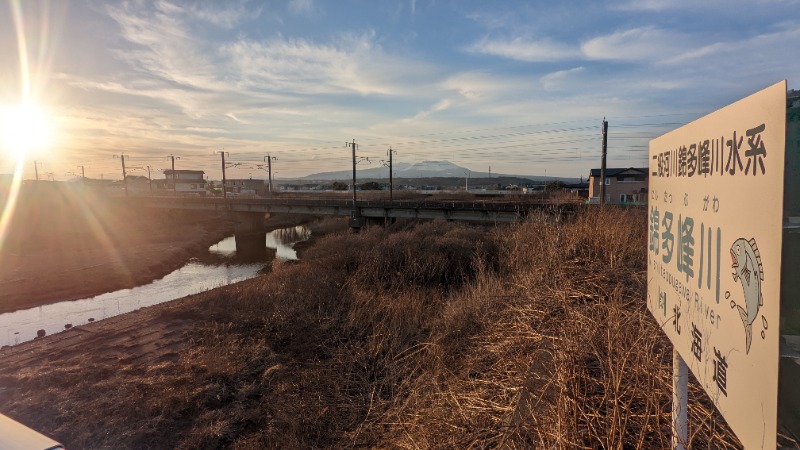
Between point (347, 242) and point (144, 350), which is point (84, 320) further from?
point (347, 242)

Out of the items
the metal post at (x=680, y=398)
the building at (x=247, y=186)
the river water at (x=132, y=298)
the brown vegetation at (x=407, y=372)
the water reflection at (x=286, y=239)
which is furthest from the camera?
the building at (x=247, y=186)

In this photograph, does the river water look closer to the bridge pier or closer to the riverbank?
the riverbank

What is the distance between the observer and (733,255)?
1396mm

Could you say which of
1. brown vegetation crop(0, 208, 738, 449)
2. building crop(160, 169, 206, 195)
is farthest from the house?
building crop(160, 169, 206, 195)

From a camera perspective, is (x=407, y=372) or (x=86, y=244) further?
(x=86, y=244)

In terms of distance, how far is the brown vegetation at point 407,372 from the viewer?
11.5 feet

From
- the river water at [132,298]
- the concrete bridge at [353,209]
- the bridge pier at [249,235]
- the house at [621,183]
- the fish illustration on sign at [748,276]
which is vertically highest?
the house at [621,183]

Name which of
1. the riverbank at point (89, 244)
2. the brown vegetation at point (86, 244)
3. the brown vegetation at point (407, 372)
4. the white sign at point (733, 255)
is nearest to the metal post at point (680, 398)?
Result: the white sign at point (733, 255)

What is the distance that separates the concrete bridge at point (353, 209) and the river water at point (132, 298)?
6.68 metres

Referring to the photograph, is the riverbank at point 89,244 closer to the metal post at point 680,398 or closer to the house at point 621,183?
the metal post at point 680,398

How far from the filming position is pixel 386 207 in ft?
128

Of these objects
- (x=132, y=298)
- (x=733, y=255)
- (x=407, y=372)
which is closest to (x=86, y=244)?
(x=132, y=298)

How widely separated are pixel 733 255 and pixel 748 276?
14 centimetres

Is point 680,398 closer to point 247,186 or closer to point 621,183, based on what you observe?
Answer: point 621,183
